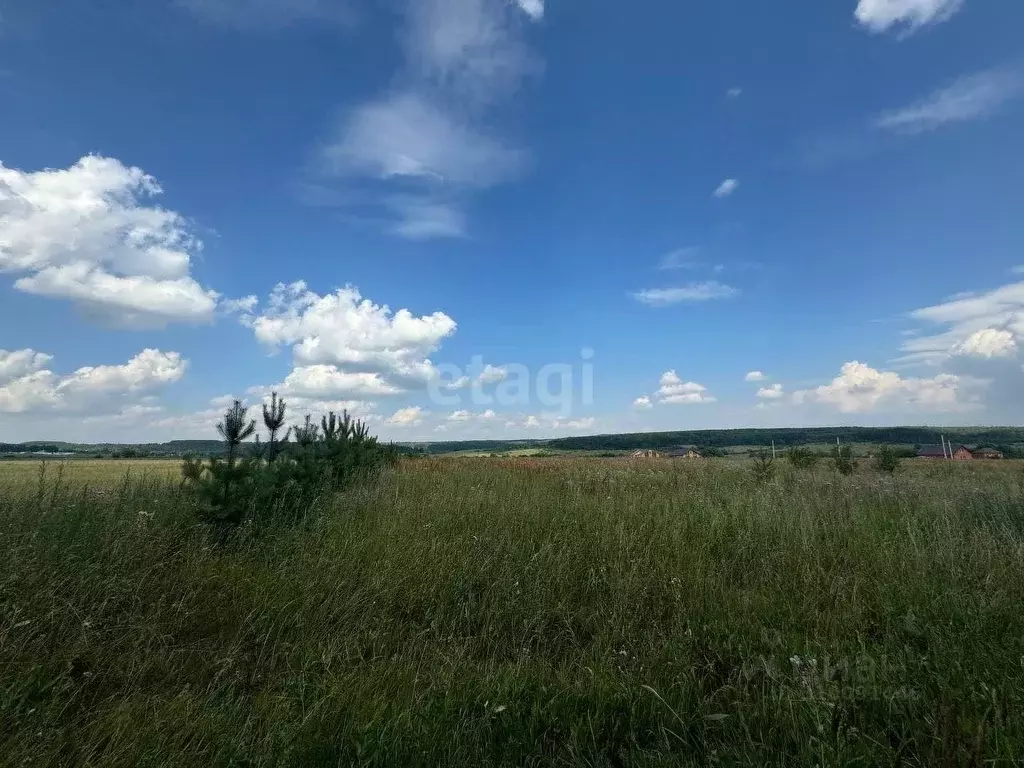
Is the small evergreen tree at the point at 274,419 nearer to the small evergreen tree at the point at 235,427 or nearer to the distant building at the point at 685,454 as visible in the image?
the small evergreen tree at the point at 235,427

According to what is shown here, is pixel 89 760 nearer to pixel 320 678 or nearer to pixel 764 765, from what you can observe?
pixel 320 678

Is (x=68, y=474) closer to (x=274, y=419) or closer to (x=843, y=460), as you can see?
(x=274, y=419)

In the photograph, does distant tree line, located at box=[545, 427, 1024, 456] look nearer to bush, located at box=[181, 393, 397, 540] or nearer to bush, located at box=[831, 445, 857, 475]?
bush, located at box=[831, 445, 857, 475]

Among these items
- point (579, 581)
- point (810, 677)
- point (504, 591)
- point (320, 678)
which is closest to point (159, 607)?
point (320, 678)

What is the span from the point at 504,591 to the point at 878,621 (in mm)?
2846

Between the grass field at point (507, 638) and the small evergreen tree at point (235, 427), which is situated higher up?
the small evergreen tree at point (235, 427)

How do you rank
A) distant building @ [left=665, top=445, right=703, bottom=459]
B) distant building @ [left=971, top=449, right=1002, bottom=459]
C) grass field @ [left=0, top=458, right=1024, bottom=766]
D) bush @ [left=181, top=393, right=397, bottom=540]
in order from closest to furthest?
grass field @ [left=0, top=458, right=1024, bottom=766]
bush @ [left=181, top=393, right=397, bottom=540]
distant building @ [left=665, top=445, right=703, bottom=459]
distant building @ [left=971, top=449, right=1002, bottom=459]

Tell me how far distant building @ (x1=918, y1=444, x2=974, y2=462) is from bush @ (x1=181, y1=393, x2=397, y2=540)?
31.4 m

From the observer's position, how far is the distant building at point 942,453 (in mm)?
29413

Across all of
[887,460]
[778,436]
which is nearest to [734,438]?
[778,436]

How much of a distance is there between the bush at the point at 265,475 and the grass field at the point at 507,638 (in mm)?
331

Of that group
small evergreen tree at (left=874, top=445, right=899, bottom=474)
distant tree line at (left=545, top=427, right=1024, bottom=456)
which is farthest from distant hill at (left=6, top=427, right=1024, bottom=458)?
small evergreen tree at (left=874, top=445, right=899, bottom=474)

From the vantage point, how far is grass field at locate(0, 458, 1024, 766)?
8.02 ft

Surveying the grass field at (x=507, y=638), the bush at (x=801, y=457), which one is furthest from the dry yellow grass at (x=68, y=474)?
the bush at (x=801, y=457)
